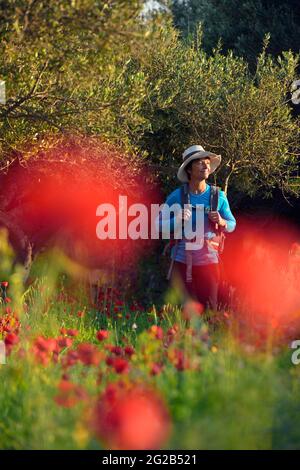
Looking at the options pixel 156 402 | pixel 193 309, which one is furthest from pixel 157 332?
pixel 156 402

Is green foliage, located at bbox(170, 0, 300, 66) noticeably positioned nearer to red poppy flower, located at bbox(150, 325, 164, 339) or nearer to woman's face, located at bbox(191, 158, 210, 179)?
woman's face, located at bbox(191, 158, 210, 179)

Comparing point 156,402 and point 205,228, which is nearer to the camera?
point 156,402

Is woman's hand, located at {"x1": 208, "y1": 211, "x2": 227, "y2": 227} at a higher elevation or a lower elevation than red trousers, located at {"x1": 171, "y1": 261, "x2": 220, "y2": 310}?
higher

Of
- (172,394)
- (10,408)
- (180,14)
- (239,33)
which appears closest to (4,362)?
(10,408)

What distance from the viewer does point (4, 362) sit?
22.7 ft

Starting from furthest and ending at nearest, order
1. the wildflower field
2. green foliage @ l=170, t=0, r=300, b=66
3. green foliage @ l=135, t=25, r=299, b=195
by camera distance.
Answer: green foliage @ l=170, t=0, r=300, b=66
green foliage @ l=135, t=25, r=299, b=195
the wildflower field

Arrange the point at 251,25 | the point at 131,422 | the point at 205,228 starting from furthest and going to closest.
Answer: the point at 251,25 → the point at 205,228 → the point at 131,422

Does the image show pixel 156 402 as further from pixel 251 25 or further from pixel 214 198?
pixel 251 25

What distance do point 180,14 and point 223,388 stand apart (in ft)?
62.5

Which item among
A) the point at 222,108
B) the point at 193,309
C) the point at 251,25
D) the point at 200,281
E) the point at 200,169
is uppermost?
the point at 251,25

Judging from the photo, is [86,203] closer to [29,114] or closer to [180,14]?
[29,114]

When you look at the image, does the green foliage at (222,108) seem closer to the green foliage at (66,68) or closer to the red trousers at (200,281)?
the green foliage at (66,68)

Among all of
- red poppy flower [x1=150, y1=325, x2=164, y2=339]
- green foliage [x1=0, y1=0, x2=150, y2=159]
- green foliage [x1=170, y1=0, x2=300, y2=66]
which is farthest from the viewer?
green foliage [x1=170, y1=0, x2=300, y2=66]

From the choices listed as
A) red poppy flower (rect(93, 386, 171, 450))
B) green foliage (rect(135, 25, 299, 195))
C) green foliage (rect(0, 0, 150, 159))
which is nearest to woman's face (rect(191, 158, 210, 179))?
green foliage (rect(0, 0, 150, 159))
